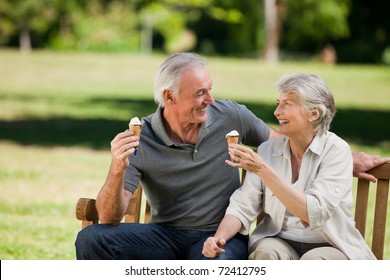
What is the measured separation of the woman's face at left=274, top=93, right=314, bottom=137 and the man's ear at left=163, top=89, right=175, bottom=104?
0.64 metres

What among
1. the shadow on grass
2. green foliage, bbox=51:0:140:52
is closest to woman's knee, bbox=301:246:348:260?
the shadow on grass

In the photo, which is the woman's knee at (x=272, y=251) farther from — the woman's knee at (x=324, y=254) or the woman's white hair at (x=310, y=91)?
the woman's white hair at (x=310, y=91)

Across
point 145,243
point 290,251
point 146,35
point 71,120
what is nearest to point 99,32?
point 146,35

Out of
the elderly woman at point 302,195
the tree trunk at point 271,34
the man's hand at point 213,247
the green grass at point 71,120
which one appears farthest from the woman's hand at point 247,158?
the tree trunk at point 271,34

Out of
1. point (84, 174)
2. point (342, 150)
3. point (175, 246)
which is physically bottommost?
point (84, 174)

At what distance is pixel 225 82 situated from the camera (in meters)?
28.2

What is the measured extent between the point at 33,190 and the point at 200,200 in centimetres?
576

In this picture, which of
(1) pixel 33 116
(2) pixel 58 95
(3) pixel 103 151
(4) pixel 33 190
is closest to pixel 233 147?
(4) pixel 33 190

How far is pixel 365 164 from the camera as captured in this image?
4.28 m

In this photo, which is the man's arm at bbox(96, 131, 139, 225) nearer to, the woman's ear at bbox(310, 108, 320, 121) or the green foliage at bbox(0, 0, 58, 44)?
the woman's ear at bbox(310, 108, 320, 121)

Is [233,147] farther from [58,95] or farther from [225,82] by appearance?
[225,82]

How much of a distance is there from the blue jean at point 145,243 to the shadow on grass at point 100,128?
31.4ft

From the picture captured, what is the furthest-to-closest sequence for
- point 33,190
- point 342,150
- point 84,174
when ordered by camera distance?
point 84,174 < point 33,190 < point 342,150

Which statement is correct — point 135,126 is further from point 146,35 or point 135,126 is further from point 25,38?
point 146,35
